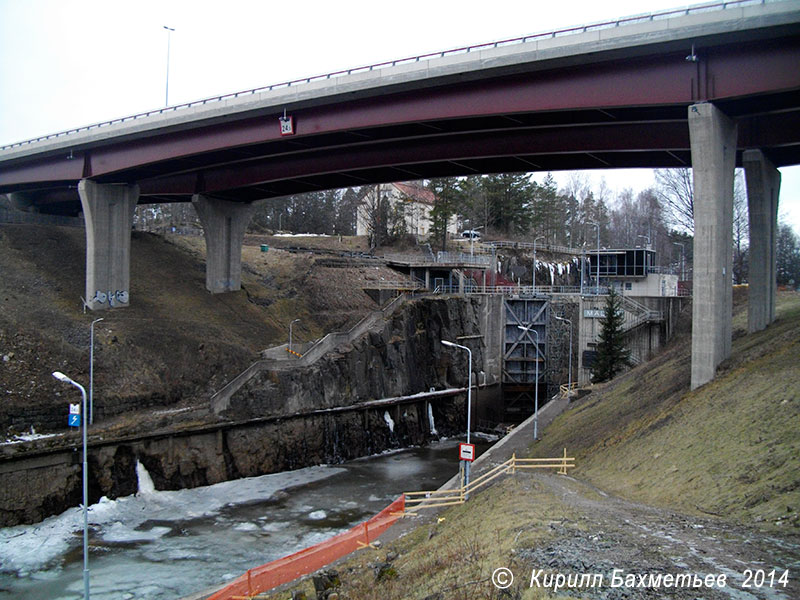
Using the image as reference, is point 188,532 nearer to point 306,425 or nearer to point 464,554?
point 306,425

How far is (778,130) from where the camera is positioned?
33.5 metres

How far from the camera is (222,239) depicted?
60.5 meters

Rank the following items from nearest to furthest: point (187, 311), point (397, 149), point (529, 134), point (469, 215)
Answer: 1. point (529, 134)
2. point (397, 149)
3. point (187, 311)
4. point (469, 215)

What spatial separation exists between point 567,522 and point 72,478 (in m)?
27.1

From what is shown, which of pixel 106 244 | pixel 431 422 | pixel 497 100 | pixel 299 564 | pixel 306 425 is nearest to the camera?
pixel 299 564

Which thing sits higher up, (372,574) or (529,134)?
(529,134)

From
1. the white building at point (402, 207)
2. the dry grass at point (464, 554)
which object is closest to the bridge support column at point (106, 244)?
the white building at point (402, 207)

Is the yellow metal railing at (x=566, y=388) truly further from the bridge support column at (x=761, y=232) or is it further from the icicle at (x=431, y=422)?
the bridge support column at (x=761, y=232)

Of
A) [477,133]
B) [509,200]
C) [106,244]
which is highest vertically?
[509,200]

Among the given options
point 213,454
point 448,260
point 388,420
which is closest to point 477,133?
point 388,420

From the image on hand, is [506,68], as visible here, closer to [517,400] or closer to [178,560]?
[178,560]

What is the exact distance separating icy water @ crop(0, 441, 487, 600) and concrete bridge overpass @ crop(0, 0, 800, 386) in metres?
19.5

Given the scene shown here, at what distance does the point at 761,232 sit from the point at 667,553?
90.2 feet

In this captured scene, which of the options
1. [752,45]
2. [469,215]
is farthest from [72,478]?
[469,215]
